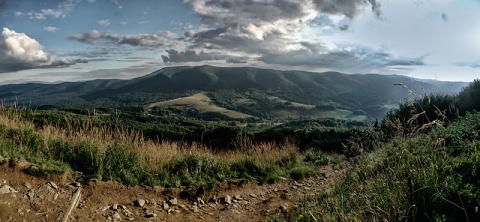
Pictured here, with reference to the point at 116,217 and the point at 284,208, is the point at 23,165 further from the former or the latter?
the point at 284,208

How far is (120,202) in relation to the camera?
5738mm

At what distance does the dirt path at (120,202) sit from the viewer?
482 cm

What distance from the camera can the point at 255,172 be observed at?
27.8 feet

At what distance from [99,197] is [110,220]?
0.76 metres

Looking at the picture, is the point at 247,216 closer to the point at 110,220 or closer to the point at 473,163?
the point at 110,220

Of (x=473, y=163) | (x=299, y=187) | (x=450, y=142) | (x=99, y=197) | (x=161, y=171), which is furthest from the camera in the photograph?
(x=299, y=187)

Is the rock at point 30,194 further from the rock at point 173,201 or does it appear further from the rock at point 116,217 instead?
the rock at point 173,201

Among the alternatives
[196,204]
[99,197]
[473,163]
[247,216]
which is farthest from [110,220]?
[473,163]

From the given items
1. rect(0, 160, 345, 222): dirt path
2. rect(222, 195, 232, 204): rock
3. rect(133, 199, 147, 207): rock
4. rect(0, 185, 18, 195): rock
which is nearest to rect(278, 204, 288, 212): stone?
rect(0, 160, 345, 222): dirt path

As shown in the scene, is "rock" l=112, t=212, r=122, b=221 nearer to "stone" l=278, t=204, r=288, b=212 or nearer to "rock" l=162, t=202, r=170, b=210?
"rock" l=162, t=202, r=170, b=210

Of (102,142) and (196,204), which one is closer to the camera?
(196,204)

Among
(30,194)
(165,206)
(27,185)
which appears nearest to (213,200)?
(165,206)

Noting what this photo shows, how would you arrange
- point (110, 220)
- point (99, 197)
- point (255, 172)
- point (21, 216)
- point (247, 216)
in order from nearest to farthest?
point (21, 216) → point (110, 220) → point (99, 197) → point (247, 216) → point (255, 172)

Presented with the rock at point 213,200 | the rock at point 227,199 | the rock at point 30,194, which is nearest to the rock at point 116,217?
the rock at point 30,194
